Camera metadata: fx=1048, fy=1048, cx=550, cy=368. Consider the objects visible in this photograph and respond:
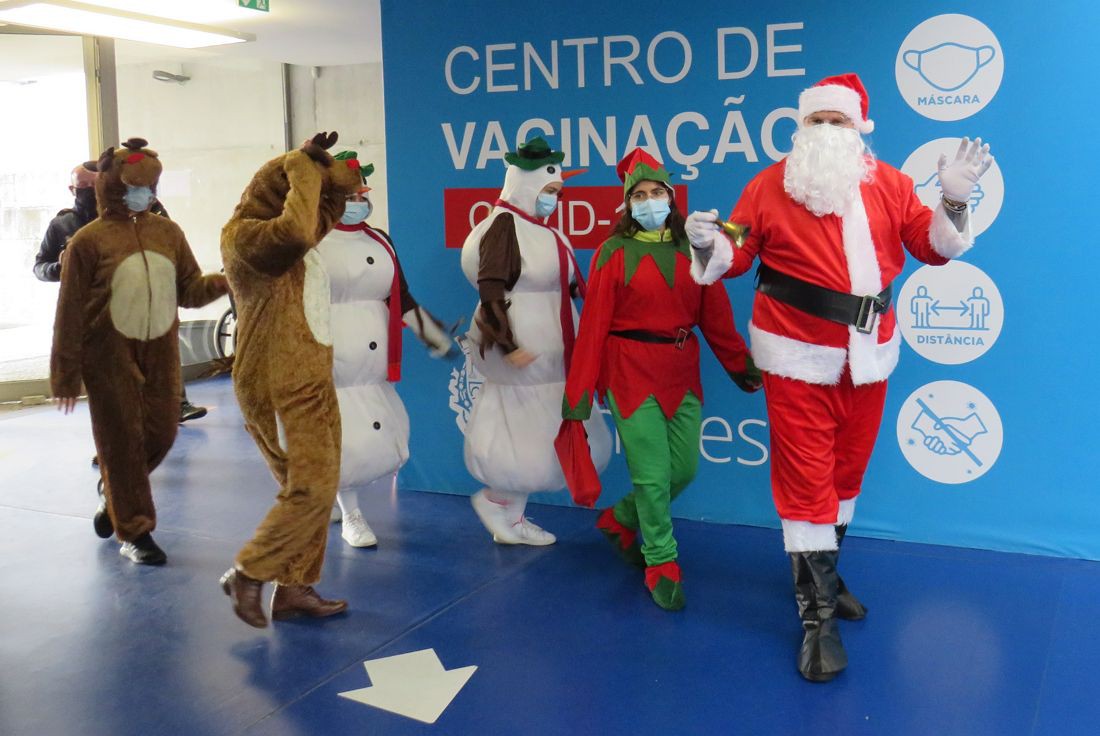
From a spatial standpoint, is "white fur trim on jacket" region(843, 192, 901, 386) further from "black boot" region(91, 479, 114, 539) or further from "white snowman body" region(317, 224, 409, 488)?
"black boot" region(91, 479, 114, 539)

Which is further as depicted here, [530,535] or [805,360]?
[530,535]

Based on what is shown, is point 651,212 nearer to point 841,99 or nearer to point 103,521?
point 841,99

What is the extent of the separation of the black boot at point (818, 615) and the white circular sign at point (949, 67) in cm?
185

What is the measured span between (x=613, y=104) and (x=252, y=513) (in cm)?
248

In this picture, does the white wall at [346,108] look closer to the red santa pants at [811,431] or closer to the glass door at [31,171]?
the glass door at [31,171]

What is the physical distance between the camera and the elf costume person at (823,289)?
10.0 ft

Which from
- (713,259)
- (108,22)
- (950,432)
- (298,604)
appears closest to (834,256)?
(713,259)

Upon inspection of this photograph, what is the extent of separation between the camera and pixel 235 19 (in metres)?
7.98

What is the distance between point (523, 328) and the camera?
3996mm

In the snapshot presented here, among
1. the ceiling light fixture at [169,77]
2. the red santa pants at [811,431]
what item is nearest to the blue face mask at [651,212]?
the red santa pants at [811,431]

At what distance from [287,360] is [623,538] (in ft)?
4.86

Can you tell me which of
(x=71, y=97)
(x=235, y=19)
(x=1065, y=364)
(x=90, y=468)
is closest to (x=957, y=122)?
(x=1065, y=364)

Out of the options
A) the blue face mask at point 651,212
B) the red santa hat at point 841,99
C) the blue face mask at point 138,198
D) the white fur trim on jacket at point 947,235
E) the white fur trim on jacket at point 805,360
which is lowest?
the white fur trim on jacket at point 805,360

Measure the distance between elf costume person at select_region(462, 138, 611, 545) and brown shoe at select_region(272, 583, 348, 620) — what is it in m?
0.90
